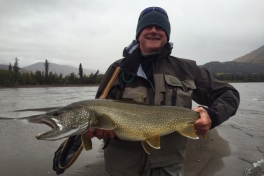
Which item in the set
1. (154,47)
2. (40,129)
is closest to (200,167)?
(154,47)

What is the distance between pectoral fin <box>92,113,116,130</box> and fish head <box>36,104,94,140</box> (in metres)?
0.09

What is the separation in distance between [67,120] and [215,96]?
6.84ft

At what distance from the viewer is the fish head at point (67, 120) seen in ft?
9.06

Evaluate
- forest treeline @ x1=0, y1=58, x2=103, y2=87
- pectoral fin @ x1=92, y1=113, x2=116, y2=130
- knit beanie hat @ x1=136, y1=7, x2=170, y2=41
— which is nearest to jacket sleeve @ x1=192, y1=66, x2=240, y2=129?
knit beanie hat @ x1=136, y1=7, x2=170, y2=41

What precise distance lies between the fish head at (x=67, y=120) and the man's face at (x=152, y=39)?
1280mm

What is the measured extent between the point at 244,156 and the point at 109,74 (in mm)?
7434

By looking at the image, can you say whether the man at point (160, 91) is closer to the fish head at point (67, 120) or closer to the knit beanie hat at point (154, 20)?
the knit beanie hat at point (154, 20)

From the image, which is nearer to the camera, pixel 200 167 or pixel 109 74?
pixel 109 74

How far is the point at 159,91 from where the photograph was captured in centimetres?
317

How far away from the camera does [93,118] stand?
9.80 ft

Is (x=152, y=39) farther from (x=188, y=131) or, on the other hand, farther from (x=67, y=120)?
(x=67, y=120)

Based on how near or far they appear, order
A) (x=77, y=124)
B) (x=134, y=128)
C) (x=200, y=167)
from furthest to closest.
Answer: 1. (x=200, y=167)
2. (x=134, y=128)
3. (x=77, y=124)

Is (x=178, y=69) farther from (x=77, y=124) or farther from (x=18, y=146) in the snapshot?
(x=18, y=146)

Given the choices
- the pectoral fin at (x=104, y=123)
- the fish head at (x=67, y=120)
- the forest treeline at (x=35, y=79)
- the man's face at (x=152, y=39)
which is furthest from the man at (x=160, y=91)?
the forest treeline at (x=35, y=79)
